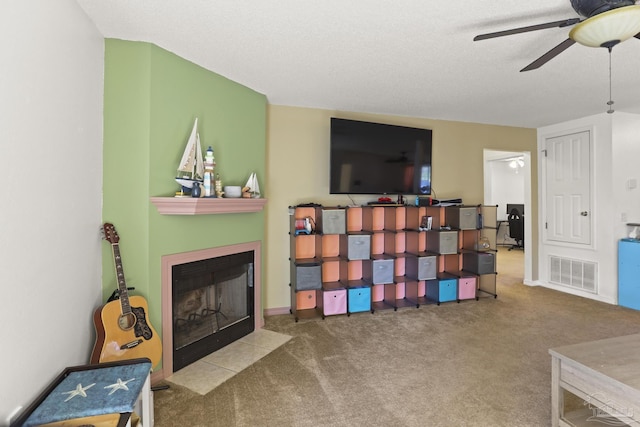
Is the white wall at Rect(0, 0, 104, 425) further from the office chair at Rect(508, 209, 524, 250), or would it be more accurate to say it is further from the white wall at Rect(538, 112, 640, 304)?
the office chair at Rect(508, 209, 524, 250)

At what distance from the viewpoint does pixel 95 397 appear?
137cm

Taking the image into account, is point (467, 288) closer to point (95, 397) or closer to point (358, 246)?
point (358, 246)

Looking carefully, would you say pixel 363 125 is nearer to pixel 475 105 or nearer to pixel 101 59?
pixel 475 105

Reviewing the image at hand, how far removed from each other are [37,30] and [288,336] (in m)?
2.74

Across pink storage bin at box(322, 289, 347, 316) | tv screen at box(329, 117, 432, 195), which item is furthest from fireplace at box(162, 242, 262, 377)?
tv screen at box(329, 117, 432, 195)

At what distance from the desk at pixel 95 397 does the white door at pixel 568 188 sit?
521 centimetres

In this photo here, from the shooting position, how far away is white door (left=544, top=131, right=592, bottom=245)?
4215mm

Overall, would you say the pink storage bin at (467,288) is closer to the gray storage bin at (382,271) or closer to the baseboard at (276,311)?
the gray storage bin at (382,271)

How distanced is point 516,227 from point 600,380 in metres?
7.26

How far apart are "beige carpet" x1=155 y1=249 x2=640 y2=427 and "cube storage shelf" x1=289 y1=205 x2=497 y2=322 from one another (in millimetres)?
286

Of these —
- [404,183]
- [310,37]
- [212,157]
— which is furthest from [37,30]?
[404,183]

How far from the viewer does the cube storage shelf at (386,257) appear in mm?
3531

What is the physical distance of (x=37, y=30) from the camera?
143 cm

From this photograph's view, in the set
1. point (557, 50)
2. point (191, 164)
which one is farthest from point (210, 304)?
point (557, 50)
